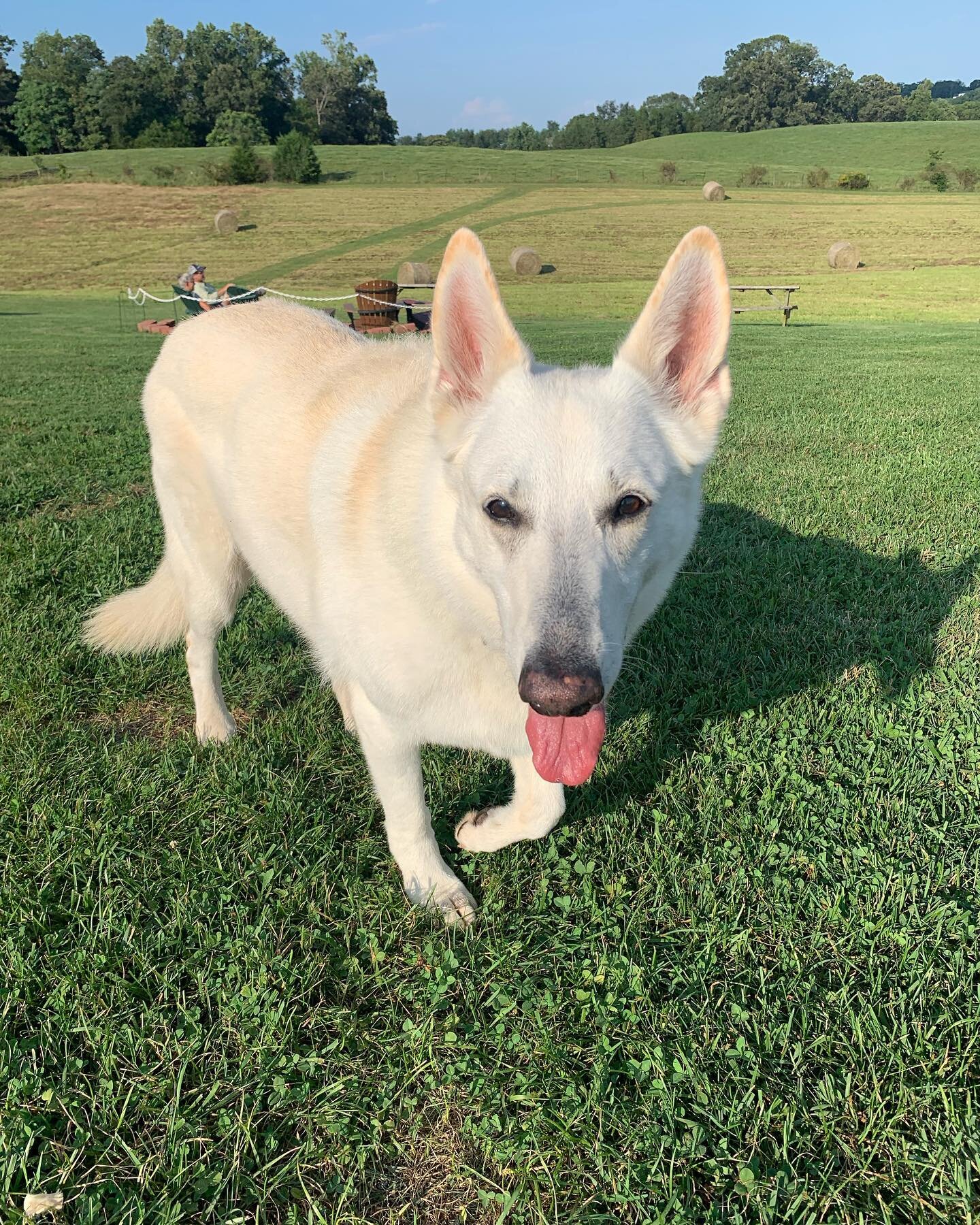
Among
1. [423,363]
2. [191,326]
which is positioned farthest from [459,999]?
[191,326]

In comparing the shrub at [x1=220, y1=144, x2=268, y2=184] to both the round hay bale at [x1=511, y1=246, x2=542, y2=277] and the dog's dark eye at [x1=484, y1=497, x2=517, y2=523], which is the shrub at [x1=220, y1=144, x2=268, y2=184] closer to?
the round hay bale at [x1=511, y1=246, x2=542, y2=277]

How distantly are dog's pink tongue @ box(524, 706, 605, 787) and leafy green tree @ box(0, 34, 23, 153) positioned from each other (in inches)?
3879

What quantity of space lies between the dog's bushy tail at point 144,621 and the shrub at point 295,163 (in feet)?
193

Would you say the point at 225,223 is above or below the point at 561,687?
above

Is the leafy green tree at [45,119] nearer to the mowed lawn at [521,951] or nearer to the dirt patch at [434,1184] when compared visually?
the mowed lawn at [521,951]

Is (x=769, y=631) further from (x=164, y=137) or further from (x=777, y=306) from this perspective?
(x=164, y=137)

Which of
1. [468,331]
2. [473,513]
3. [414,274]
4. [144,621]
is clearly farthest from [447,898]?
[414,274]

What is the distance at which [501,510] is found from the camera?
212 centimetres

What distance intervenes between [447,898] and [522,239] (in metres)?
38.7

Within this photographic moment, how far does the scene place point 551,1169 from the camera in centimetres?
177

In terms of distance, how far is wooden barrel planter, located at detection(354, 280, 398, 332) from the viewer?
1955 centimetres

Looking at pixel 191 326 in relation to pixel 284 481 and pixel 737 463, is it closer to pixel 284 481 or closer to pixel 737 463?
pixel 284 481

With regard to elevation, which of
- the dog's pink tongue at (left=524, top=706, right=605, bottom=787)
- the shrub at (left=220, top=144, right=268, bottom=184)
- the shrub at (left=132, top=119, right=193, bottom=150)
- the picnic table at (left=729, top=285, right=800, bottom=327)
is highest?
the shrub at (left=132, top=119, right=193, bottom=150)

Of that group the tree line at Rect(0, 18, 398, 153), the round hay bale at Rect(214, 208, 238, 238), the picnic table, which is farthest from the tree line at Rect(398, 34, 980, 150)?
the picnic table
